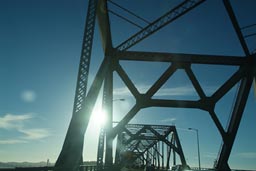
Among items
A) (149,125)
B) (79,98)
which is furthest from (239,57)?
(149,125)

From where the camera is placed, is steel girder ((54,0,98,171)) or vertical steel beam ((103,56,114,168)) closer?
steel girder ((54,0,98,171))

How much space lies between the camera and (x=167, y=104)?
2547cm

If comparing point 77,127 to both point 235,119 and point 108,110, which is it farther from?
point 235,119

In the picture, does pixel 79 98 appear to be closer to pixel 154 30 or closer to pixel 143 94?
pixel 143 94

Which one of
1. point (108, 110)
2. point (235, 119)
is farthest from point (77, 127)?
point (235, 119)

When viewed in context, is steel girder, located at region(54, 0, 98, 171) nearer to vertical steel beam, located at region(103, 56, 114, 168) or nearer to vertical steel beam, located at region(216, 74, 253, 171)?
vertical steel beam, located at region(103, 56, 114, 168)

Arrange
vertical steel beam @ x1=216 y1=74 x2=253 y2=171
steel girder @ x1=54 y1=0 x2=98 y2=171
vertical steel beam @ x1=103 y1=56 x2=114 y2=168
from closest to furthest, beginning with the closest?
steel girder @ x1=54 y1=0 x2=98 y2=171
vertical steel beam @ x1=216 y1=74 x2=253 y2=171
vertical steel beam @ x1=103 y1=56 x2=114 y2=168

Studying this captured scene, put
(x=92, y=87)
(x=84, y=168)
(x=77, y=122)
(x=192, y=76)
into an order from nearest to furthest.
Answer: (x=77, y=122)
(x=84, y=168)
(x=92, y=87)
(x=192, y=76)

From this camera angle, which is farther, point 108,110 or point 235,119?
point 108,110

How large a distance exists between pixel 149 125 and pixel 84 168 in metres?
38.8

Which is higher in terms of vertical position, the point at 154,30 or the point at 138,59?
the point at 154,30

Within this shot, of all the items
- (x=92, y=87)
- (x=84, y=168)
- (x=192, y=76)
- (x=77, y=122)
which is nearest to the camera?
(x=77, y=122)

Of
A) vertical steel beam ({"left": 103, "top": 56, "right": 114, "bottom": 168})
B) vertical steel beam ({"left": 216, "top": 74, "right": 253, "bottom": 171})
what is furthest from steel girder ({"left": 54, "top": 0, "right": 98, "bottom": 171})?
vertical steel beam ({"left": 216, "top": 74, "right": 253, "bottom": 171})

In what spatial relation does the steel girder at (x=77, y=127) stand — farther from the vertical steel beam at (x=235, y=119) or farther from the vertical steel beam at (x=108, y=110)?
the vertical steel beam at (x=235, y=119)
